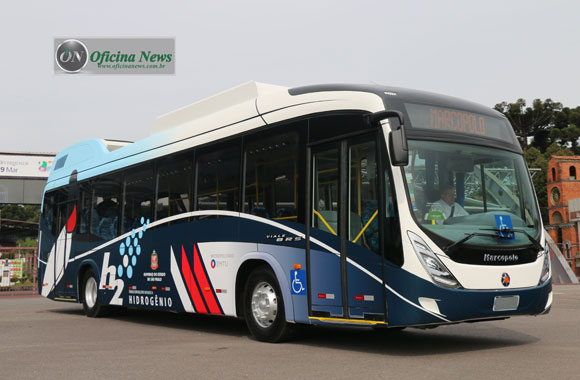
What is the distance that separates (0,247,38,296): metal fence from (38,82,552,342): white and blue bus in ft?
53.5

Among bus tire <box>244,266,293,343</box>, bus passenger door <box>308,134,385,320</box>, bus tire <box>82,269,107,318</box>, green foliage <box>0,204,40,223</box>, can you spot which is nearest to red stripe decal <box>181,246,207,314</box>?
bus tire <box>244,266,293,343</box>

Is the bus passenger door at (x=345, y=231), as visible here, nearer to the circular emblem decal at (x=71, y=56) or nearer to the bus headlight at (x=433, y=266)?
the bus headlight at (x=433, y=266)

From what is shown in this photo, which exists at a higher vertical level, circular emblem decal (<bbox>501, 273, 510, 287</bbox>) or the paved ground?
circular emblem decal (<bbox>501, 273, 510, 287</bbox>)

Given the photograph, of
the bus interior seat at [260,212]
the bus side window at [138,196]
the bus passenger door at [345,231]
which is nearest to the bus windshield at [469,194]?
the bus passenger door at [345,231]

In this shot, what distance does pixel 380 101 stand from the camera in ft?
25.5

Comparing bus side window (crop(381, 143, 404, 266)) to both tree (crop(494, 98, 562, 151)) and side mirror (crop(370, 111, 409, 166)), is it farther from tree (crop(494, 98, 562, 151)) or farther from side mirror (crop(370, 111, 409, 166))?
tree (crop(494, 98, 562, 151))

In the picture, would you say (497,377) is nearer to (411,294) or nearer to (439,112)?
(411,294)

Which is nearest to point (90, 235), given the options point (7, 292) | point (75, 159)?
point (75, 159)

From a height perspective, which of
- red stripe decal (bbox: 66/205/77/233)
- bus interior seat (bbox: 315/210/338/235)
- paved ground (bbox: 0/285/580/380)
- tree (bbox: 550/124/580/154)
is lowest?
paved ground (bbox: 0/285/580/380)

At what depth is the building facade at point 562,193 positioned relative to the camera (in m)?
64.1

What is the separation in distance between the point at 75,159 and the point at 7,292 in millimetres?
12013

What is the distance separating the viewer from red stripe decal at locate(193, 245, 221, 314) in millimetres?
10116

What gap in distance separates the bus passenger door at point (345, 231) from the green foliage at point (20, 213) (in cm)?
8943

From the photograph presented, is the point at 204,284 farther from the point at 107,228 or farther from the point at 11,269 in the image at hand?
the point at 11,269
